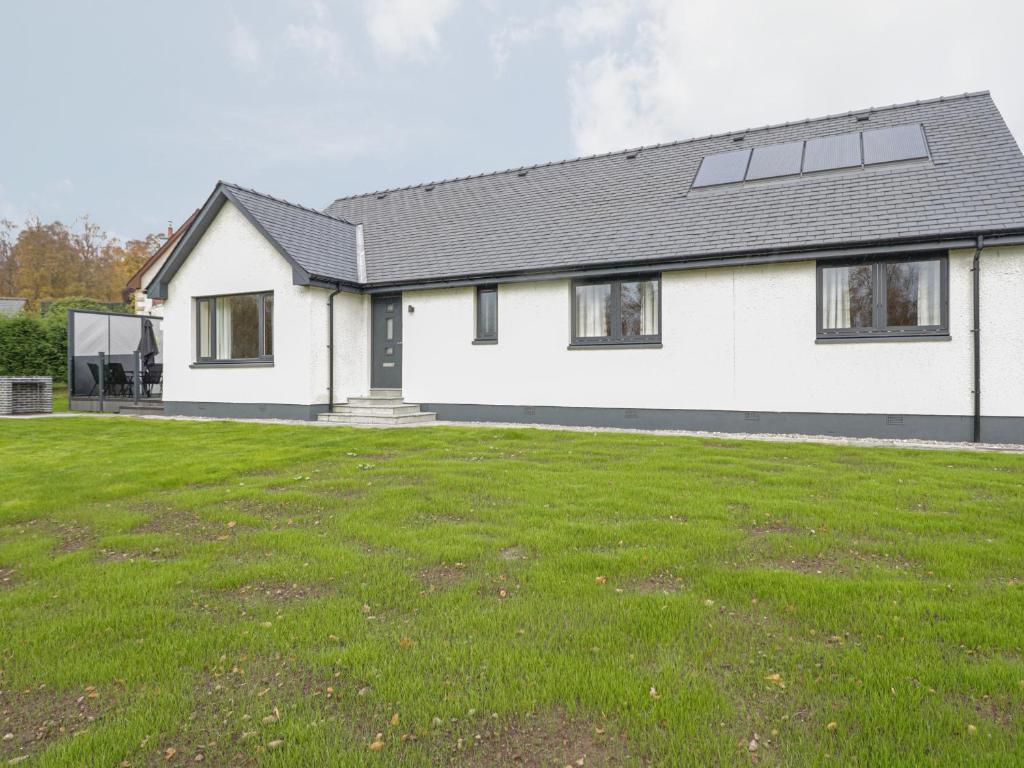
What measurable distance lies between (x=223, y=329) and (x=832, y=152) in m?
14.6

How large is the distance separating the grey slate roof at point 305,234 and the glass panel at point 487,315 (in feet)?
10.6

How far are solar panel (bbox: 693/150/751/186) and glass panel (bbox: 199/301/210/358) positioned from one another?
12.3 m

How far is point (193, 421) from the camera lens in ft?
46.1

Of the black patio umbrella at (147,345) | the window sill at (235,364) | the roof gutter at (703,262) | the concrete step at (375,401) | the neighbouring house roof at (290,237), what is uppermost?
the neighbouring house roof at (290,237)

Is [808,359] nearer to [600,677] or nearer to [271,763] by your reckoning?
[600,677]

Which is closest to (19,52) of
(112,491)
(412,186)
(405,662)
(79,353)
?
(79,353)

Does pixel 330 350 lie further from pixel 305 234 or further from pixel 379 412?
pixel 305 234

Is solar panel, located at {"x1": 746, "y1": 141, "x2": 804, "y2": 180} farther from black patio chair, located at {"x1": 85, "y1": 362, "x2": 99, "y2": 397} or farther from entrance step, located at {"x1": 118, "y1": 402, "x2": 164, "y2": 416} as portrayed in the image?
black patio chair, located at {"x1": 85, "y1": 362, "x2": 99, "y2": 397}

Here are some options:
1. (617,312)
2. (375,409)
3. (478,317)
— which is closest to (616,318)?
(617,312)

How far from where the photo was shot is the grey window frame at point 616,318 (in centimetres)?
1248

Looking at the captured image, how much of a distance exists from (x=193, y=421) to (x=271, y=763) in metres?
13.5

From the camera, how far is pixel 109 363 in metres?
18.1

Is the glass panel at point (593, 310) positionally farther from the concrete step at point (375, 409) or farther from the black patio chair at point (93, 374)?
the black patio chair at point (93, 374)

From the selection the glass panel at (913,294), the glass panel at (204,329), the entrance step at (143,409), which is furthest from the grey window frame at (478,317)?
the entrance step at (143,409)
